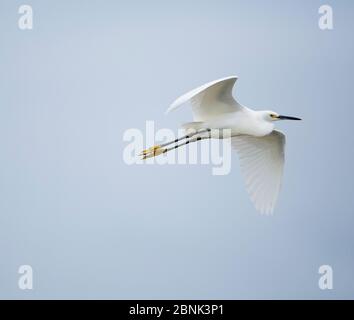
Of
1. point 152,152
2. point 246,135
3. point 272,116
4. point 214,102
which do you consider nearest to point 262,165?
point 246,135

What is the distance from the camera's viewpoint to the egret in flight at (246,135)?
9.02m

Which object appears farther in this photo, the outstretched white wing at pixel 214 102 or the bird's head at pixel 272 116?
the bird's head at pixel 272 116

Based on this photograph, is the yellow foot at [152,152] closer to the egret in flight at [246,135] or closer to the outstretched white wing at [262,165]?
the egret in flight at [246,135]

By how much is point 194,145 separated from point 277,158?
3.37ft

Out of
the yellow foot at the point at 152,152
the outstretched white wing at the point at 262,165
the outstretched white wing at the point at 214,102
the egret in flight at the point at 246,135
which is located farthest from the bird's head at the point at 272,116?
the yellow foot at the point at 152,152

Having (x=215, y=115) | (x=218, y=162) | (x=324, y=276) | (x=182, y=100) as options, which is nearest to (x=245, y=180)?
(x=218, y=162)

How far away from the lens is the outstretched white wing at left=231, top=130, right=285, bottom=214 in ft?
31.7

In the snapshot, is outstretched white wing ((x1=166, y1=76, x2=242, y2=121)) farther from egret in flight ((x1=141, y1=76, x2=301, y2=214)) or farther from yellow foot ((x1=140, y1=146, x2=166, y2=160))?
yellow foot ((x1=140, y1=146, x2=166, y2=160))

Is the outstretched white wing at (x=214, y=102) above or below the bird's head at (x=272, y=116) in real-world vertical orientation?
above

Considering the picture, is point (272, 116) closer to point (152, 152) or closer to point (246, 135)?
point (246, 135)

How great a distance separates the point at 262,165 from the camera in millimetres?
9805

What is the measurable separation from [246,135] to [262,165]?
16.6 inches

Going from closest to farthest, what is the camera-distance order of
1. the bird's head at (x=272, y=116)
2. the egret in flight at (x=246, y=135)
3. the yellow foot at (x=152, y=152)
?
the egret in flight at (x=246, y=135) → the bird's head at (x=272, y=116) → the yellow foot at (x=152, y=152)

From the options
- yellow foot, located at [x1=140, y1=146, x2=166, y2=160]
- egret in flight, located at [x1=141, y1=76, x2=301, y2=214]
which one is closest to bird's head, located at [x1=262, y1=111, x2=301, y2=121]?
egret in flight, located at [x1=141, y1=76, x2=301, y2=214]
